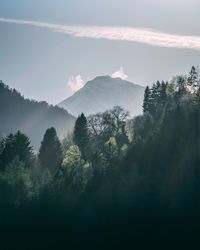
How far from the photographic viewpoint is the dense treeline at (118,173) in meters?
100

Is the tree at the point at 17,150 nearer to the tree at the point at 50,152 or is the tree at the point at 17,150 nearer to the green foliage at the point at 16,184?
the tree at the point at 50,152

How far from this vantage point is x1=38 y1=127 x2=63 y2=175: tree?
131m

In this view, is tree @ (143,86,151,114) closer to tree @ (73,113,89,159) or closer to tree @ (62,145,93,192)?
tree @ (73,113,89,159)

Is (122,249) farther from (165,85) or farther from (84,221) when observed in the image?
(165,85)

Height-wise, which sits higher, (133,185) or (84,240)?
(133,185)

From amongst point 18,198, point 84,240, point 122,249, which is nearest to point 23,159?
point 18,198

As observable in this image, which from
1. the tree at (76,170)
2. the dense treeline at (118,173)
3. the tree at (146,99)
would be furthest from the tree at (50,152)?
the tree at (146,99)

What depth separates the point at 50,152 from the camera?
131500mm

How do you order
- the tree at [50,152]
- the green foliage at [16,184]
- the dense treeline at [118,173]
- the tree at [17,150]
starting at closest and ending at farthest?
the dense treeline at [118,173] < the green foliage at [16,184] < the tree at [17,150] < the tree at [50,152]

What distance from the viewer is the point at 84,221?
105 metres

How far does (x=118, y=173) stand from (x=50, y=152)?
26.4m

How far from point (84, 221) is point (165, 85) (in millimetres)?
58167

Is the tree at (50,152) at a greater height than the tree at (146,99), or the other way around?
the tree at (146,99)

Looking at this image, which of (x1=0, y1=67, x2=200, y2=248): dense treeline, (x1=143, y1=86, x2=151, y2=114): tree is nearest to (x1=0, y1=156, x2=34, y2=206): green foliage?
A: (x1=0, y1=67, x2=200, y2=248): dense treeline
